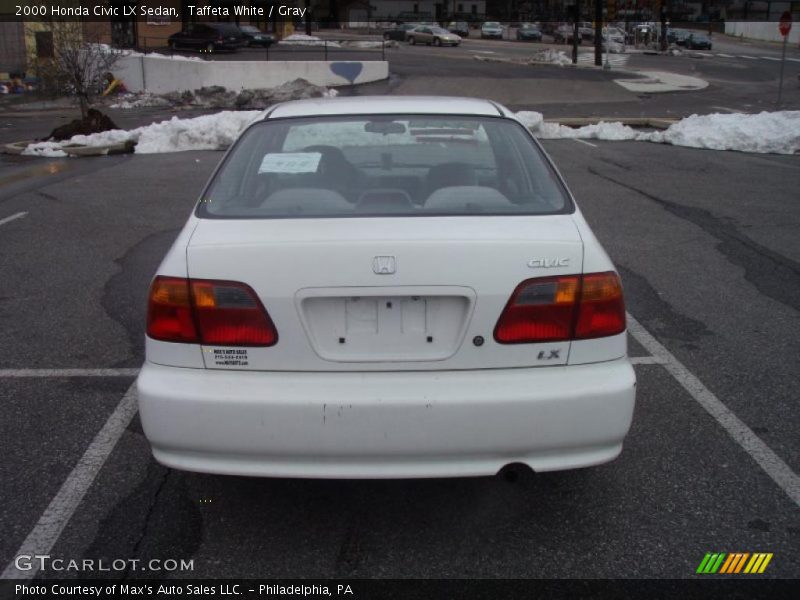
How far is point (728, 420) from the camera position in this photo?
13.6ft

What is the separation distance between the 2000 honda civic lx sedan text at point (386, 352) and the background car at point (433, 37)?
2121 inches

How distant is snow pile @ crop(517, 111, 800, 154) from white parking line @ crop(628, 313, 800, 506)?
35.5 feet

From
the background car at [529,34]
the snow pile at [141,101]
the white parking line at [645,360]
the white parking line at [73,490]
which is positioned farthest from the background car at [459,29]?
the white parking line at [73,490]

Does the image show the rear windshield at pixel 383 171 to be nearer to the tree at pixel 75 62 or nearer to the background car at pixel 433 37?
the tree at pixel 75 62

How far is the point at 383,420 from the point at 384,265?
515mm

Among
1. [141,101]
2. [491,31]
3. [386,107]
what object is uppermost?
[491,31]

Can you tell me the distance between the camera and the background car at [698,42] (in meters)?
58.2

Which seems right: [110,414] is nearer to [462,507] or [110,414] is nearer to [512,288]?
[462,507]

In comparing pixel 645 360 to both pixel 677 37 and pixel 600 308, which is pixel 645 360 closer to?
pixel 600 308

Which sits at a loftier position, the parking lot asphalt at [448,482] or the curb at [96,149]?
the curb at [96,149]

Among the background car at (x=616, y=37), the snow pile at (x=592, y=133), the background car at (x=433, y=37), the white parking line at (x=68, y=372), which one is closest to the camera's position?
the white parking line at (x=68, y=372)

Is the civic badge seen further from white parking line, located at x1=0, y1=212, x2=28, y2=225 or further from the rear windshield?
white parking line, located at x1=0, y1=212, x2=28, y2=225

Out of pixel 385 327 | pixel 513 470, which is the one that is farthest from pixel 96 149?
pixel 513 470

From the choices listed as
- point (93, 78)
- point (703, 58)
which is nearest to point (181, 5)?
point (703, 58)
